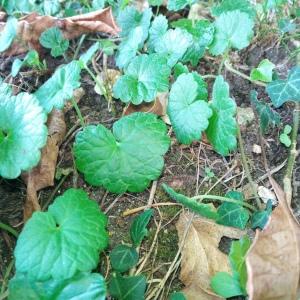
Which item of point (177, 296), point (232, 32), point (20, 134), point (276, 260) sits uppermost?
point (232, 32)

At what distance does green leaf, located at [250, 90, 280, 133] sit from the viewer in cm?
120

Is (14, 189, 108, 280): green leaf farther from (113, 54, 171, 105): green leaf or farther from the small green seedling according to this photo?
the small green seedling

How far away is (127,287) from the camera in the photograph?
989 mm

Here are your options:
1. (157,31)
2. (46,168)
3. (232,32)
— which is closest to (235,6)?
(232,32)

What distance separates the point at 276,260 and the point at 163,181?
0.35m

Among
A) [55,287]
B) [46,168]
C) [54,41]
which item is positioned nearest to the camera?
[55,287]

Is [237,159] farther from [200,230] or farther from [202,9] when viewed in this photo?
[202,9]

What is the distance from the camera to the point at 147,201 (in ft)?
3.80

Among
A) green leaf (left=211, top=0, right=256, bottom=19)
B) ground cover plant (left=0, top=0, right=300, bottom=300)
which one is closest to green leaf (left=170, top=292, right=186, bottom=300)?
ground cover plant (left=0, top=0, right=300, bottom=300)

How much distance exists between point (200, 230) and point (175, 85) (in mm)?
361

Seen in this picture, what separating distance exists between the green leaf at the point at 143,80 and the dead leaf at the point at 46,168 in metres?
0.18

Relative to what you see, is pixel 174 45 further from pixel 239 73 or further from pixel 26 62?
pixel 26 62

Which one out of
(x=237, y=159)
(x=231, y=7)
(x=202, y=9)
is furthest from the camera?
(x=202, y=9)

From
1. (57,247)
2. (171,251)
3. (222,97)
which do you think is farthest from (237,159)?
(57,247)
